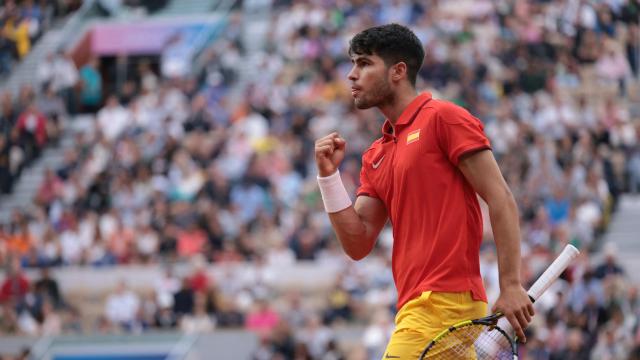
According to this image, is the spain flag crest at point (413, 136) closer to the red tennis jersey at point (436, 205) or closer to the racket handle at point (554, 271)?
the red tennis jersey at point (436, 205)

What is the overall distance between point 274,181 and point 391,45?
14.6 m

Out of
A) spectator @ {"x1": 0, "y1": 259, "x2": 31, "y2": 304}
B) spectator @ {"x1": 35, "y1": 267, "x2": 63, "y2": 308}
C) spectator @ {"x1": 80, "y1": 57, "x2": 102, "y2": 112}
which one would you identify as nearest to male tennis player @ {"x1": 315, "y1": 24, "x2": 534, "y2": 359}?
spectator @ {"x1": 35, "y1": 267, "x2": 63, "y2": 308}

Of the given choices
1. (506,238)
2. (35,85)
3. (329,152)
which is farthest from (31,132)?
(506,238)

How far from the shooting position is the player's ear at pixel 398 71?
6320 mm

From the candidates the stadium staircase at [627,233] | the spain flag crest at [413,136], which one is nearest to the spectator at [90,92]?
the stadium staircase at [627,233]

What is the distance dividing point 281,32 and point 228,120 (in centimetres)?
Result: 315

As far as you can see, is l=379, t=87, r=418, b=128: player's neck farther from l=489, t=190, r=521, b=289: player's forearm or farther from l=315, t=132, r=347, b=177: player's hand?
l=489, t=190, r=521, b=289: player's forearm

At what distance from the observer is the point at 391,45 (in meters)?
6.31

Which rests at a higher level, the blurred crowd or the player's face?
the player's face

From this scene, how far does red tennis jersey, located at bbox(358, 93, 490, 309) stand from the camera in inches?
239

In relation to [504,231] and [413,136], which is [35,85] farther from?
[504,231]

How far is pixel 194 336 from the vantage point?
18.2m

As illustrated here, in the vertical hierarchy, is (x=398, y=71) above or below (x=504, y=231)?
above

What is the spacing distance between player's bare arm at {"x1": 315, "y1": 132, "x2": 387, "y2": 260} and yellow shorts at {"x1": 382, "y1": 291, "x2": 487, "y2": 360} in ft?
1.93
